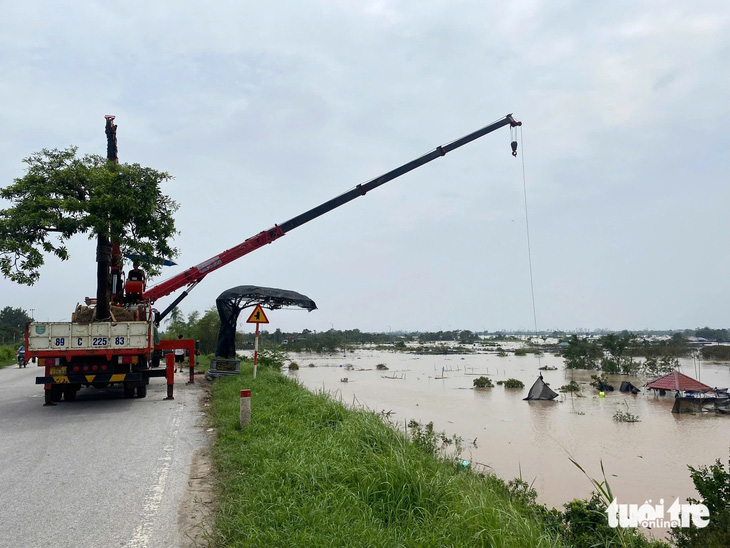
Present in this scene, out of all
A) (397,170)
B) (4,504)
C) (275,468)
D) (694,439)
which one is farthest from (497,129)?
(4,504)

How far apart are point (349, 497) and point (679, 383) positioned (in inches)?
1222

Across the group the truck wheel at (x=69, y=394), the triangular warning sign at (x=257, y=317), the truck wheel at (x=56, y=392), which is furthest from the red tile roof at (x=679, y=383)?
the truck wheel at (x=56, y=392)

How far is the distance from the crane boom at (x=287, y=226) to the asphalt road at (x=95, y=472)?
6.78 metres

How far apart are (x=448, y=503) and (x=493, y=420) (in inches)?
813

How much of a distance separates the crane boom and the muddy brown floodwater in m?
5.70

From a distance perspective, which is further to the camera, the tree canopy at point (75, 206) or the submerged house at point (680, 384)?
the submerged house at point (680, 384)

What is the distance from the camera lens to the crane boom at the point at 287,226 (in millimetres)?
17188

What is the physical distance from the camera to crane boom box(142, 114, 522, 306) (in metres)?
17.2

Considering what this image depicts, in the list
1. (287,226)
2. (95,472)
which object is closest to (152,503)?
(95,472)

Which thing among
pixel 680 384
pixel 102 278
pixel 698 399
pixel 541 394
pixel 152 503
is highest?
pixel 102 278

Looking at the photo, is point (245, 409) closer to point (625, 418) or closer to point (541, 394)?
point (625, 418)

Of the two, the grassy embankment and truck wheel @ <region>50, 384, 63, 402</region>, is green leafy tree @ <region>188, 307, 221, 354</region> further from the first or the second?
truck wheel @ <region>50, 384, 63, 402</region>

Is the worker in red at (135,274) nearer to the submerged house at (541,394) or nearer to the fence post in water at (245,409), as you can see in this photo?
the fence post in water at (245,409)

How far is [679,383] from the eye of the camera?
Answer: 28984mm
